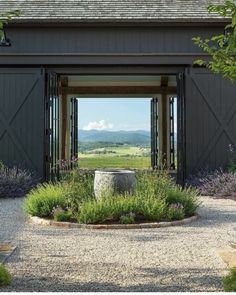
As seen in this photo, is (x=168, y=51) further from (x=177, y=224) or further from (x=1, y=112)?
(x=177, y=224)

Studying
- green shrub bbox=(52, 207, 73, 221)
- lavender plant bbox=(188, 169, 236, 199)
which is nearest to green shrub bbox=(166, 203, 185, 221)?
green shrub bbox=(52, 207, 73, 221)

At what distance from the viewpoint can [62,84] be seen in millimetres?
19828

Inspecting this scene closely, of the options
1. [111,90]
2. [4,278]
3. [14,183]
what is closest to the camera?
[4,278]

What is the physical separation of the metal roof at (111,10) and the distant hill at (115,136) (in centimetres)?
861

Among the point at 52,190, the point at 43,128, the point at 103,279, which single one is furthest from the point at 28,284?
the point at 43,128

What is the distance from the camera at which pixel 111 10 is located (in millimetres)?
14312

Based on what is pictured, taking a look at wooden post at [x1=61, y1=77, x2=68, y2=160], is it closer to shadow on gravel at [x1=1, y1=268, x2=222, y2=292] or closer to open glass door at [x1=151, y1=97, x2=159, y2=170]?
open glass door at [x1=151, y1=97, x2=159, y2=170]

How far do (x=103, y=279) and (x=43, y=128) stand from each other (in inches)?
371

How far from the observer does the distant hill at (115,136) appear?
77.3 ft

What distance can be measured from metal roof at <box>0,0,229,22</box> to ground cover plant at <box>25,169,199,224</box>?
585 centimetres

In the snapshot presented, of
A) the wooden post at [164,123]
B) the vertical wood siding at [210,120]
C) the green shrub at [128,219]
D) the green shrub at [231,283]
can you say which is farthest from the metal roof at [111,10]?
the green shrub at [231,283]

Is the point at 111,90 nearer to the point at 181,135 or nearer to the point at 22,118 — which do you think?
the point at 22,118

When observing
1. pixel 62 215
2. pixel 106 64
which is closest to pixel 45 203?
pixel 62 215

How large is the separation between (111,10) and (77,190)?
699 centimetres
